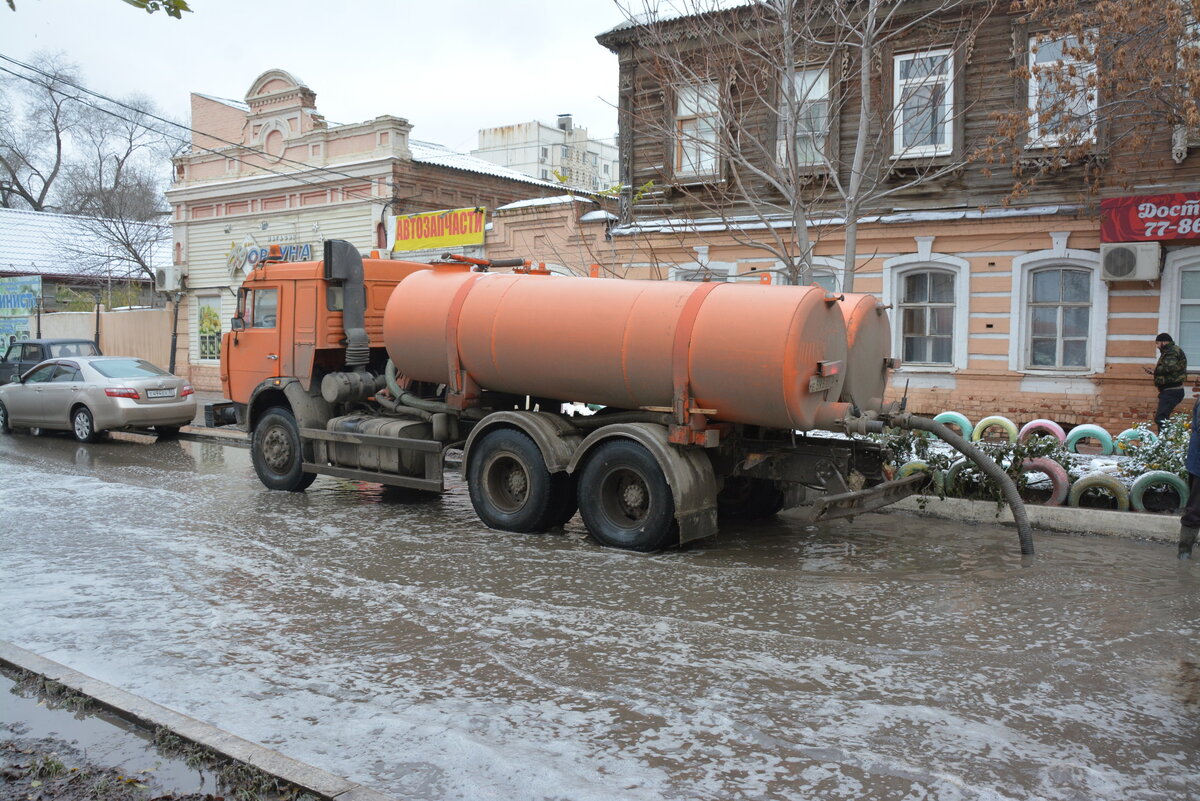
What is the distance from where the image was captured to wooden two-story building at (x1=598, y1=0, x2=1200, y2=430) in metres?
13.9

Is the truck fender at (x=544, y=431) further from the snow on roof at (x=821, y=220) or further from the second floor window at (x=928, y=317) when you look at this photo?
the second floor window at (x=928, y=317)

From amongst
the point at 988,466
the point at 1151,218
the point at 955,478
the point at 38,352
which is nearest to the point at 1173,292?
the point at 1151,218

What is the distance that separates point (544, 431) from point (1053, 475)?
495cm

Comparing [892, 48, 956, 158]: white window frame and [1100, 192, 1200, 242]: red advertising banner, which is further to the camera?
[892, 48, 956, 158]: white window frame

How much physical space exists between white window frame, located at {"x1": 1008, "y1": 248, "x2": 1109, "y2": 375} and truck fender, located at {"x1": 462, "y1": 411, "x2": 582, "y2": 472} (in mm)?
9004

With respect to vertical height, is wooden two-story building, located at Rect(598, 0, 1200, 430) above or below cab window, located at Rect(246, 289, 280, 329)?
above

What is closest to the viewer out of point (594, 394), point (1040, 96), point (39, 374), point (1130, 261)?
point (594, 394)

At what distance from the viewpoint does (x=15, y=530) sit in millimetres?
9523

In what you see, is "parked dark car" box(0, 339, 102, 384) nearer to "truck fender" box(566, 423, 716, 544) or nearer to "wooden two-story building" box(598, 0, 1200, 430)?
"wooden two-story building" box(598, 0, 1200, 430)

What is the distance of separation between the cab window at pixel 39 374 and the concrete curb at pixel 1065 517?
14.6 m

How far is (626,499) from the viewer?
29.2ft

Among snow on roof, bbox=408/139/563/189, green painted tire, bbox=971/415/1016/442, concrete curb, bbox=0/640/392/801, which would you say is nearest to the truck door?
concrete curb, bbox=0/640/392/801

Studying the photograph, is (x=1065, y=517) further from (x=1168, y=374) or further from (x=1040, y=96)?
(x=1040, y=96)

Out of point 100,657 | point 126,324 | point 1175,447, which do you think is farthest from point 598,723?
point 126,324
